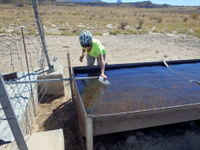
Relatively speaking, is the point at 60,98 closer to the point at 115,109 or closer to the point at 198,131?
the point at 115,109

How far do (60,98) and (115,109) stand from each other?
2265 millimetres

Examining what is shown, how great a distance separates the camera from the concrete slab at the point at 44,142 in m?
2.20

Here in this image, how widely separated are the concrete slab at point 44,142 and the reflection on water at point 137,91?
0.56m

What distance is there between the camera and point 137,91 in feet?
10.0

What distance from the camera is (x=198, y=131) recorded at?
10.2 feet

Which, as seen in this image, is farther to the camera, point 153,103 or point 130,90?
point 130,90

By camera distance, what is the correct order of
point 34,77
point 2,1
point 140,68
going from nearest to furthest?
point 34,77
point 140,68
point 2,1

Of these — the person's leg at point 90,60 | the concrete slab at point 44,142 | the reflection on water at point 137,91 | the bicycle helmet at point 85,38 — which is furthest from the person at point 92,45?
the concrete slab at point 44,142

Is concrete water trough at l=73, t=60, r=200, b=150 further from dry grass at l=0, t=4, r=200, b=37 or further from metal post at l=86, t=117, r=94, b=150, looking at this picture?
dry grass at l=0, t=4, r=200, b=37

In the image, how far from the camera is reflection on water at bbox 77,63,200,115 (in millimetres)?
2592

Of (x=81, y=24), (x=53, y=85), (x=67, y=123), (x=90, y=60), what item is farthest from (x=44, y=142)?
(x=81, y=24)

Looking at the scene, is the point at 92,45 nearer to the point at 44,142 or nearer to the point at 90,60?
the point at 90,60

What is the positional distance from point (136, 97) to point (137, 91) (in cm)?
24

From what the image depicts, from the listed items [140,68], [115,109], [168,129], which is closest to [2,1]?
[140,68]
